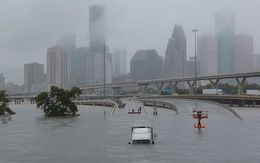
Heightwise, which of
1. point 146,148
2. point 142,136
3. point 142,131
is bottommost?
point 146,148

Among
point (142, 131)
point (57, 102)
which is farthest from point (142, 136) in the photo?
point (57, 102)

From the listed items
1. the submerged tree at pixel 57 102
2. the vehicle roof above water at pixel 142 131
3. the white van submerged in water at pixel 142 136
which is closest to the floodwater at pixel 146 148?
the white van submerged in water at pixel 142 136

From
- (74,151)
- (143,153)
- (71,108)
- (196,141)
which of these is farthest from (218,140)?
(71,108)

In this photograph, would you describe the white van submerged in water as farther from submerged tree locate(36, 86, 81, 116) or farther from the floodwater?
submerged tree locate(36, 86, 81, 116)

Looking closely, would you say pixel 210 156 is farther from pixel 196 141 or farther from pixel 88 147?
pixel 88 147

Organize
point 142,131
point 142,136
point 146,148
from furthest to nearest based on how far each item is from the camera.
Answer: point 142,131, point 142,136, point 146,148

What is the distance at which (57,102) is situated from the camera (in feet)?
271

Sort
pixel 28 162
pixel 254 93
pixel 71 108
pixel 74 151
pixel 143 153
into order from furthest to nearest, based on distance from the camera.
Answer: pixel 254 93 < pixel 71 108 < pixel 74 151 < pixel 143 153 < pixel 28 162

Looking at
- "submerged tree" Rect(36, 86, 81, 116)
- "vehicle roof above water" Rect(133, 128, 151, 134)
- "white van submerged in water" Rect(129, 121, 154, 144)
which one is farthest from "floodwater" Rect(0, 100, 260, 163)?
"submerged tree" Rect(36, 86, 81, 116)

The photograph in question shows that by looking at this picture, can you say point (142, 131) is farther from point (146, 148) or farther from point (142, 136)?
point (146, 148)

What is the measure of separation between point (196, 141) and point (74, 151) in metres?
10.3

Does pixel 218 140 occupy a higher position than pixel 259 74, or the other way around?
pixel 259 74

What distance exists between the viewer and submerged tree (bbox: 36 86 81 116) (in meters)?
82.2

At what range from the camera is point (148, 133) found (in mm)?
33031
